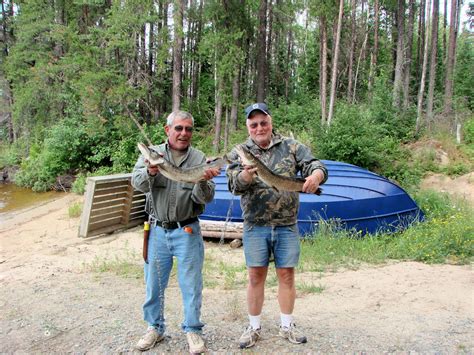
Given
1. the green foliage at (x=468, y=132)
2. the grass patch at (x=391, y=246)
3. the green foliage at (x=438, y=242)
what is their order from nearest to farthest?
1. the grass patch at (x=391, y=246)
2. the green foliage at (x=438, y=242)
3. the green foliage at (x=468, y=132)

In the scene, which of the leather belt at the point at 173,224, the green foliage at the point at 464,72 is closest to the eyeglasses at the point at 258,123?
the leather belt at the point at 173,224

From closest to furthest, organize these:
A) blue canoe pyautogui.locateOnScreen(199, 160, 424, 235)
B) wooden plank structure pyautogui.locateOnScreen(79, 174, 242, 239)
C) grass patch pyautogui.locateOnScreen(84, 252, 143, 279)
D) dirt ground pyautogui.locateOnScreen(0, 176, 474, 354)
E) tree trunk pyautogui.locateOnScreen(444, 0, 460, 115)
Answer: dirt ground pyautogui.locateOnScreen(0, 176, 474, 354)
grass patch pyautogui.locateOnScreen(84, 252, 143, 279)
blue canoe pyautogui.locateOnScreen(199, 160, 424, 235)
wooden plank structure pyautogui.locateOnScreen(79, 174, 242, 239)
tree trunk pyautogui.locateOnScreen(444, 0, 460, 115)

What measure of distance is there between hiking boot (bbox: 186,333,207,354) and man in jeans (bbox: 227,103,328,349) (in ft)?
1.28

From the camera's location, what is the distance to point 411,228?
8.81 m

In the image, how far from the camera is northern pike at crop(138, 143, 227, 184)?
342 cm

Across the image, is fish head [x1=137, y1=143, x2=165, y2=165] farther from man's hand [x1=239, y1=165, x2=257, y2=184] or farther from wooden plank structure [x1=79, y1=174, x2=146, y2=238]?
wooden plank structure [x1=79, y1=174, x2=146, y2=238]

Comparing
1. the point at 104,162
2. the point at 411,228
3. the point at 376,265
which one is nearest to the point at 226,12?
the point at 104,162

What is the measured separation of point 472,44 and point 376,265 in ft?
126

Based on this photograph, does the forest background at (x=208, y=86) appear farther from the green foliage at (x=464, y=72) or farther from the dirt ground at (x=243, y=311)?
the dirt ground at (x=243, y=311)

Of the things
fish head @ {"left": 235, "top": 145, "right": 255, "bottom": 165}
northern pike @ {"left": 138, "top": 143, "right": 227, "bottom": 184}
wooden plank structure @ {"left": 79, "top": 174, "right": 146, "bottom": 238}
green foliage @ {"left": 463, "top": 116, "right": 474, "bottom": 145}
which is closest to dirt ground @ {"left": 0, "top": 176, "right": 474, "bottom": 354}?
northern pike @ {"left": 138, "top": 143, "right": 227, "bottom": 184}

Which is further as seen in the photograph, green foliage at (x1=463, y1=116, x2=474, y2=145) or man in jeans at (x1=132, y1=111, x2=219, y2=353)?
green foliage at (x1=463, y1=116, x2=474, y2=145)

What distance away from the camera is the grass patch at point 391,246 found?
283 inches

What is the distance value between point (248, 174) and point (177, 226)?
2.74 feet

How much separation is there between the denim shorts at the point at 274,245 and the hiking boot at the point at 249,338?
2.32ft
